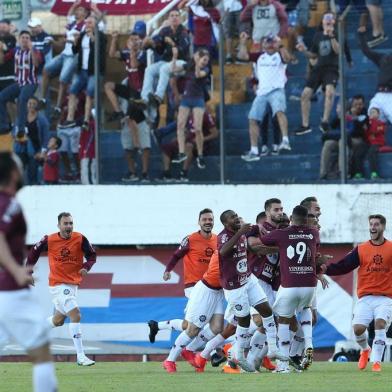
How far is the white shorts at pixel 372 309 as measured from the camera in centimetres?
1802

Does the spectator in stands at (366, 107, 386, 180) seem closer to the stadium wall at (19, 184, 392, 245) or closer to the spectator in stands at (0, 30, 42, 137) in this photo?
the stadium wall at (19, 184, 392, 245)

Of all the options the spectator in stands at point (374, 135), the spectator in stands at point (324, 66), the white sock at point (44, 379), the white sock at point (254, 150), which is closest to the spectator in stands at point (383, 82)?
the spectator in stands at point (374, 135)

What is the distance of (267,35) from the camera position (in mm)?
24672

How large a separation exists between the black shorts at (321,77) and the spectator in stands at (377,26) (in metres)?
0.80

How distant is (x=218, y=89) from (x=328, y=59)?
1997 mm

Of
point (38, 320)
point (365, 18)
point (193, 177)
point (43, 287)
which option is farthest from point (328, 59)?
point (38, 320)

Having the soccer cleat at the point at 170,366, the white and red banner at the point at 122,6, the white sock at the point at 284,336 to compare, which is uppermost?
the white and red banner at the point at 122,6

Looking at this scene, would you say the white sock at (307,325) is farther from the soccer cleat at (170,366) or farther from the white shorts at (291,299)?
the soccer cleat at (170,366)

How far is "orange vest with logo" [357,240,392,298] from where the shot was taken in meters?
18.0

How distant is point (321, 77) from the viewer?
80.5 ft

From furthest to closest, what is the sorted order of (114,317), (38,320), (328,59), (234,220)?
(114,317) < (328,59) < (234,220) < (38,320)

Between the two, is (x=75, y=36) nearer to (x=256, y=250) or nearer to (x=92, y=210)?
(x=92, y=210)

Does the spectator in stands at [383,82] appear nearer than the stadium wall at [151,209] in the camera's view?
Yes

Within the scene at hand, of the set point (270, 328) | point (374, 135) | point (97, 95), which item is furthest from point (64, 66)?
point (270, 328)
